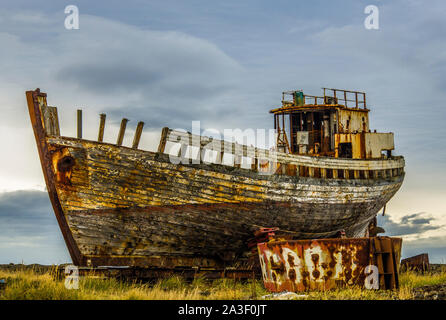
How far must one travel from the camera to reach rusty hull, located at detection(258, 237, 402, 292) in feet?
29.7

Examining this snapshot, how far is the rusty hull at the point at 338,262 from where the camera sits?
9.04m

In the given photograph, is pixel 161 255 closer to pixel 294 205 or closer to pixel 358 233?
pixel 294 205

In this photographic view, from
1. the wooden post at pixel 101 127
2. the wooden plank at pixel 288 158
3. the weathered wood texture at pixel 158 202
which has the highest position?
the wooden post at pixel 101 127

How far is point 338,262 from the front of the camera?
358 inches

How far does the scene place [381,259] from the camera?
9055 millimetres

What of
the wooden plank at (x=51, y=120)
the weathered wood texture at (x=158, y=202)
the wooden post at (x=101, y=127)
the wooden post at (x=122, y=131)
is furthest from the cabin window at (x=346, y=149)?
the wooden plank at (x=51, y=120)

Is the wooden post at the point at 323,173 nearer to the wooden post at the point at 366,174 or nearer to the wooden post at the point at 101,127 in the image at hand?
the wooden post at the point at 366,174

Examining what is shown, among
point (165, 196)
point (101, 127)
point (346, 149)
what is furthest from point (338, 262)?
point (346, 149)

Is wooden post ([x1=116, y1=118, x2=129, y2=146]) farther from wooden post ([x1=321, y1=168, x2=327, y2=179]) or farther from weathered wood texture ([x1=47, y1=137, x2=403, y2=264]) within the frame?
wooden post ([x1=321, y1=168, x2=327, y2=179])

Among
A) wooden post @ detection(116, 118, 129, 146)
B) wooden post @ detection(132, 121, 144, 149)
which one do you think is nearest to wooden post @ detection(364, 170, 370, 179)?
wooden post @ detection(132, 121, 144, 149)

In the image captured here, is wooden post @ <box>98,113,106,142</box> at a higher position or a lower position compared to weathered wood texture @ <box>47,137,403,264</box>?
higher

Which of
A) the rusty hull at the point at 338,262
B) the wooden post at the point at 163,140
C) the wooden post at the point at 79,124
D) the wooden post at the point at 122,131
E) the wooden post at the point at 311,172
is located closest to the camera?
the rusty hull at the point at 338,262
